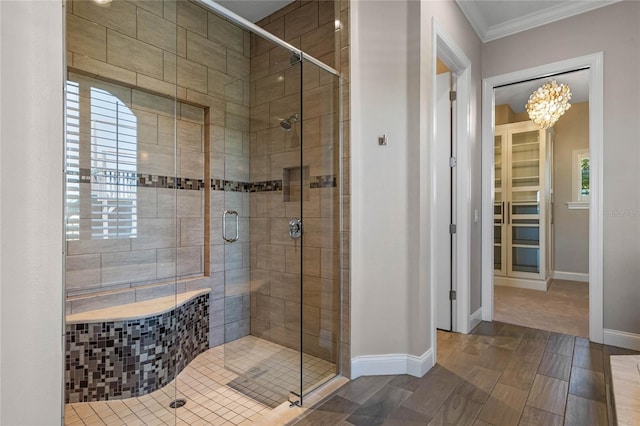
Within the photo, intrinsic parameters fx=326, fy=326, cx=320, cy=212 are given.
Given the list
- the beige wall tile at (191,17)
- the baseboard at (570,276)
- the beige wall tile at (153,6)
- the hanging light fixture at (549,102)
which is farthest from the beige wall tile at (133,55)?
the baseboard at (570,276)

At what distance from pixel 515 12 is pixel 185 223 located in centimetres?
359

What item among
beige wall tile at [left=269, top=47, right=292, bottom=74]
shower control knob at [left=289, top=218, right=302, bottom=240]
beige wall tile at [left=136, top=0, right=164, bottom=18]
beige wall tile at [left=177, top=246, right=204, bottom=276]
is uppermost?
beige wall tile at [left=136, top=0, right=164, bottom=18]

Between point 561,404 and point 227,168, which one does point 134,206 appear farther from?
point 561,404

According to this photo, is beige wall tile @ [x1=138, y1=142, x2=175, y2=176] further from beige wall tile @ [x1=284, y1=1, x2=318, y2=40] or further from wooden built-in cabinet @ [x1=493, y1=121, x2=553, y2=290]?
wooden built-in cabinet @ [x1=493, y1=121, x2=553, y2=290]

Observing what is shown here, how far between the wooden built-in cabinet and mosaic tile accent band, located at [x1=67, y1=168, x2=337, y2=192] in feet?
13.2

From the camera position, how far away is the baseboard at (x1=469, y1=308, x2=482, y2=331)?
3.09m

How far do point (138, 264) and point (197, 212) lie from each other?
24.7 inches


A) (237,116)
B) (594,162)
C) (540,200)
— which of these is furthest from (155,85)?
(540,200)

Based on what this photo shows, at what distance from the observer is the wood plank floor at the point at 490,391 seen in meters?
1.75

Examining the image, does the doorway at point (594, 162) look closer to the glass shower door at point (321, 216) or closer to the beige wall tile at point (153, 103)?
the glass shower door at point (321, 216)

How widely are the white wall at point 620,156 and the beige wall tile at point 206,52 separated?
326 centimetres

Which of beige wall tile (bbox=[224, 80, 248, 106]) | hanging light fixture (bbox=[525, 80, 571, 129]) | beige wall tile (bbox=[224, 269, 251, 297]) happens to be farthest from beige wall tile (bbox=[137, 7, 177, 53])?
hanging light fixture (bbox=[525, 80, 571, 129])
